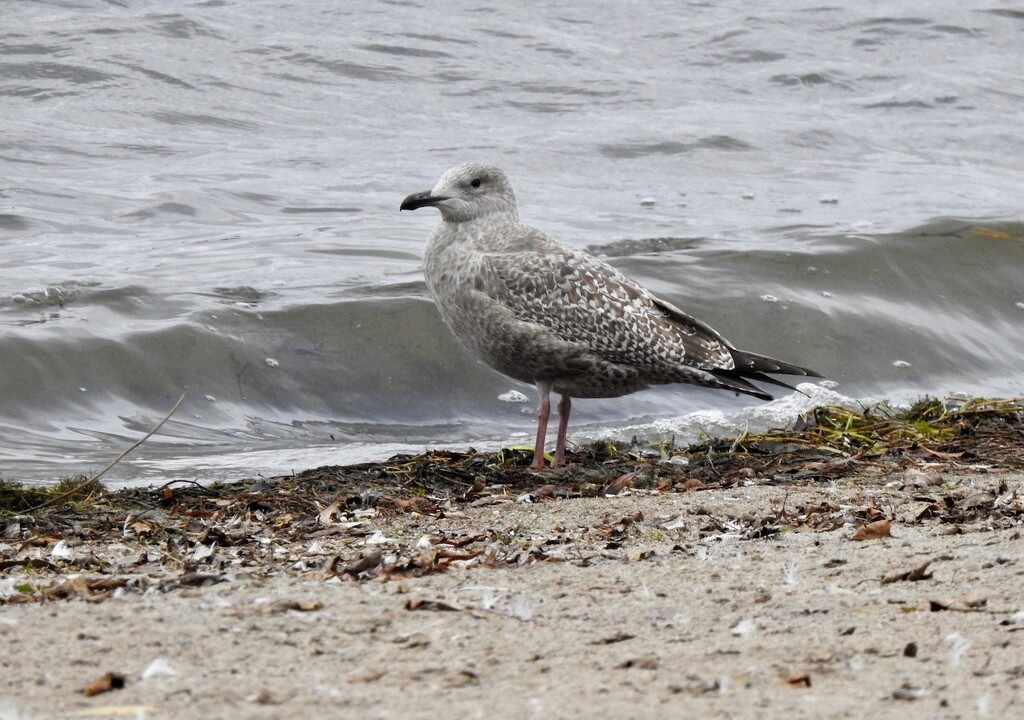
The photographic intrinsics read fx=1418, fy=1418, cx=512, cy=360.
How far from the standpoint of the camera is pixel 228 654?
3.10m

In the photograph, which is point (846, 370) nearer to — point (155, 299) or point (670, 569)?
point (155, 299)

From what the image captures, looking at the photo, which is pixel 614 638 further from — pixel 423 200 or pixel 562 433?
pixel 423 200

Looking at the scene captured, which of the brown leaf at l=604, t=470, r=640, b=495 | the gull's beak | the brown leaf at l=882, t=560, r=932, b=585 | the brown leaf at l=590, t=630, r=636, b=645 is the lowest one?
the brown leaf at l=604, t=470, r=640, b=495

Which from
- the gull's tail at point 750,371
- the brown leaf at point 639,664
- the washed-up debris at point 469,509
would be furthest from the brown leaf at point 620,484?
the brown leaf at point 639,664

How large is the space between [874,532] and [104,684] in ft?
8.43

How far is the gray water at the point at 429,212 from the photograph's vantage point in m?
8.80

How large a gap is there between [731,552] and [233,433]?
4.45 meters

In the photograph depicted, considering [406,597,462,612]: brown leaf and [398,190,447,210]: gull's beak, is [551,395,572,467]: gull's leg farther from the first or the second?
[406,597,462,612]: brown leaf

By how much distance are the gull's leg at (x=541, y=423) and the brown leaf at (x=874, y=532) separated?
229cm

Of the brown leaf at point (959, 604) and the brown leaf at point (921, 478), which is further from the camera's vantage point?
the brown leaf at point (921, 478)

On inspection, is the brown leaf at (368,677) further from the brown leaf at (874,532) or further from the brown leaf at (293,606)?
the brown leaf at (874,532)

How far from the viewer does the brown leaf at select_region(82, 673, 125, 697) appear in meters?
2.79

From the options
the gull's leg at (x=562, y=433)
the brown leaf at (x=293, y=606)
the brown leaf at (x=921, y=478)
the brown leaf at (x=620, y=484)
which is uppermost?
the brown leaf at (x=293, y=606)

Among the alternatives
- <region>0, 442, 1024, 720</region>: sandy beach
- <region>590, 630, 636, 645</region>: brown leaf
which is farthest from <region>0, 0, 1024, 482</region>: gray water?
<region>590, 630, 636, 645</region>: brown leaf
